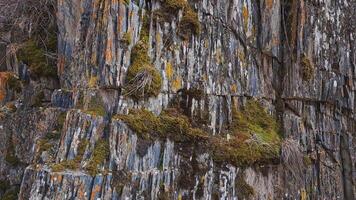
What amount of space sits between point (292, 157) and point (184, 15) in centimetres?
353

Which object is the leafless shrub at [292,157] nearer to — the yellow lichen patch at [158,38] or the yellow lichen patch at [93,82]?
the yellow lichen patch at [158,38]

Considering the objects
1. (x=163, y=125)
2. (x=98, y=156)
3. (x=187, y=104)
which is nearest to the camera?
(x=98, y=156)

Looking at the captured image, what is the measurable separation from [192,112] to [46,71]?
3189 mm

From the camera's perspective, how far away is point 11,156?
29.1 feet

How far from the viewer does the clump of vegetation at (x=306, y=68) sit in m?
9.49

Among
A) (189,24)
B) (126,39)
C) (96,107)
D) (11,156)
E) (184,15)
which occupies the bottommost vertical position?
(11,156)

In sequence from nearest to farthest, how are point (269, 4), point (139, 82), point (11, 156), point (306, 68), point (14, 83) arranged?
point (139, 82) → point (11, 156) → point (269, 4) → point (14, 83) → point (306, 68)

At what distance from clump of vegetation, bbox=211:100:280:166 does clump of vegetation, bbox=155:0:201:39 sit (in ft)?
5.84

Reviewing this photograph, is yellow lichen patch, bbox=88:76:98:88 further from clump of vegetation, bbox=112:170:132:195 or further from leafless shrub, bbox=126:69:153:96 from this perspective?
clump of vegetation, bbox=112:170:132:195

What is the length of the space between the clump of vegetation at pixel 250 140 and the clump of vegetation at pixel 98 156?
201 cm

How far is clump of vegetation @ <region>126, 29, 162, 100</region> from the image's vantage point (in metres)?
7.20

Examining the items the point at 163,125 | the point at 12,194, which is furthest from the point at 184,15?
the point at 12,194

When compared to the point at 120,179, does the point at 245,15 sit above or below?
above

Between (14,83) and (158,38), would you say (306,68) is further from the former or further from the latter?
(14,83)
